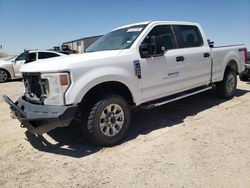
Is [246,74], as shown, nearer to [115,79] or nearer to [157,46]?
[157,46]

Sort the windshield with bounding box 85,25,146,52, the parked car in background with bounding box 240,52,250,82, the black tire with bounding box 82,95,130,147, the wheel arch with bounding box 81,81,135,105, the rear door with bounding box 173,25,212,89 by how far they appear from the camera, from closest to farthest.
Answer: the black tire with bounding box 82,95,130,147 < the wheel arch with bounding box 81,81,135,105 < the windshield with bounding box 85,25,146,52 < the rear door with bounding box 173,25,212,89 < the parked car in background with bounding box 240,52,250,82

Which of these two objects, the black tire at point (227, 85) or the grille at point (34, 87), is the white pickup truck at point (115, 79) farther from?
the black tire at point (227, 85)

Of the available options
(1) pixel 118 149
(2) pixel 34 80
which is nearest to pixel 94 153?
(1) pixel 118 149

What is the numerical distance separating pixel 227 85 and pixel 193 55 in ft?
6.46

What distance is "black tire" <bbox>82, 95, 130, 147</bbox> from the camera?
409 centimetres

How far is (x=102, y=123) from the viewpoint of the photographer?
4258 millimetres

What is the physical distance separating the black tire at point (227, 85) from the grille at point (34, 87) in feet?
15.9

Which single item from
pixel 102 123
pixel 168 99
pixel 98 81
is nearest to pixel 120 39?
pixel 98 81

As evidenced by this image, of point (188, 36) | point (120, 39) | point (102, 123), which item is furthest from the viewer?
point (188, 36)

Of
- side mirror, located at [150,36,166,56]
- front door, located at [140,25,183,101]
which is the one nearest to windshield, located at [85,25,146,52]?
front door, located at [140,25,183,101]

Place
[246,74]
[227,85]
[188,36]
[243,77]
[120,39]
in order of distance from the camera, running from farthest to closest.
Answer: [243,77]
[246,74]
[227,85]
[188,36]
[120,39]

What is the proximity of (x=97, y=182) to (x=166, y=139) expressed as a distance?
5.49ft

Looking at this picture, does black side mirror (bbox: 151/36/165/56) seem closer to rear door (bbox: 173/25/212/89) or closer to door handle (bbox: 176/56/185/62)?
door handle (bbox: 176/56/185/62)

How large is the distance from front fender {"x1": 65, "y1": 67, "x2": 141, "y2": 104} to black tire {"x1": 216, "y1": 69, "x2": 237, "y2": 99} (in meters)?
3.32
